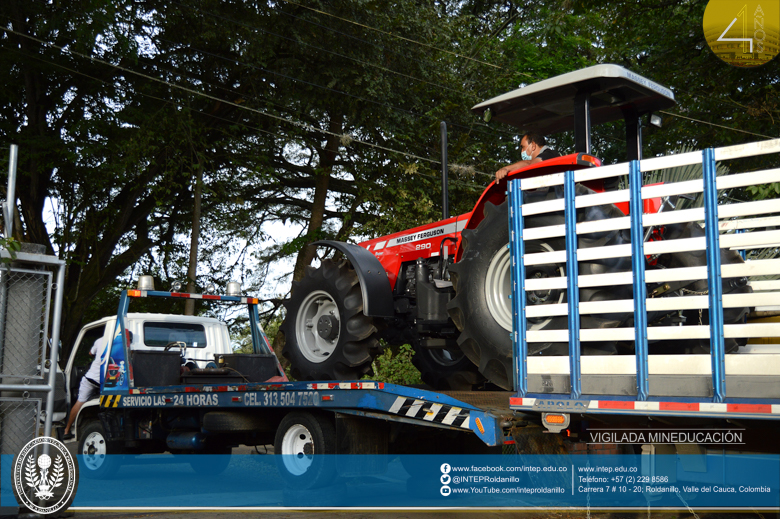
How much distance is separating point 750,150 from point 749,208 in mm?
310

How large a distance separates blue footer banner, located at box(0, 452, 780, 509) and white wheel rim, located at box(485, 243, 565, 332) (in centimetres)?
102

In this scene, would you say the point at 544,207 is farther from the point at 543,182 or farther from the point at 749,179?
the point at 749,179

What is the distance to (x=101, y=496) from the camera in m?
7.73

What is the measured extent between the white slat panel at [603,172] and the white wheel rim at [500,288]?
932 mm

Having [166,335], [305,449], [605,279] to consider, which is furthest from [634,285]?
[166,335]

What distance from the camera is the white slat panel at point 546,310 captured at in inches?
189

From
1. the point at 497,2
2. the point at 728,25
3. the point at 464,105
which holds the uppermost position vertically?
the point at 497,2

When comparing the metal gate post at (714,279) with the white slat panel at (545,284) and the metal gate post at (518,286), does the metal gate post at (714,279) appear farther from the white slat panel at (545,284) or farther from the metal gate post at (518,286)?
the metal gate post at (518,286)

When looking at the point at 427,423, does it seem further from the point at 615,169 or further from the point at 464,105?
the point at 464,105

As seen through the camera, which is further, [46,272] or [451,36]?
[451,36]

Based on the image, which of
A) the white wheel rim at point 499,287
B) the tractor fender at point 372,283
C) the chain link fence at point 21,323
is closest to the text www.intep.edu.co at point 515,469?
the white wheel rim at point 499,287

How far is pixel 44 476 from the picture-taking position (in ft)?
18.9

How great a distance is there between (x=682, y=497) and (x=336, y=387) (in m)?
2.72

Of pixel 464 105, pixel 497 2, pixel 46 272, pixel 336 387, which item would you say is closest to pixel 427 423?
pixel 336 387
